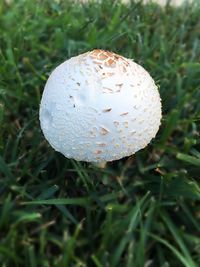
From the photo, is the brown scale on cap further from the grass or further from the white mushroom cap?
the grass

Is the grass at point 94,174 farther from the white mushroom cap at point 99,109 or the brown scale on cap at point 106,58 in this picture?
the brown scale on cap at point 106,58

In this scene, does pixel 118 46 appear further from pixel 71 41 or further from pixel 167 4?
pixel 167 4

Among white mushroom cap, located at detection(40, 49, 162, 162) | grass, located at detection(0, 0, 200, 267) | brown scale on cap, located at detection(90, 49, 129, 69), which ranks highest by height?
brown scale on cap, located at detection(90, 49, 129, 69)

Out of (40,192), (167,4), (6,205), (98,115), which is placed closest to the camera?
(98,115)

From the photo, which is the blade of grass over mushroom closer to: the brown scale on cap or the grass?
the grass

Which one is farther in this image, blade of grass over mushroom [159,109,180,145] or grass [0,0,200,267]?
blade of grass over mushroom [159,109,180,145]

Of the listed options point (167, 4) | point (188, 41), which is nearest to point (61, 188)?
point (188, 41)

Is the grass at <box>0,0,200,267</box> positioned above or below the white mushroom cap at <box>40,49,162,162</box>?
below

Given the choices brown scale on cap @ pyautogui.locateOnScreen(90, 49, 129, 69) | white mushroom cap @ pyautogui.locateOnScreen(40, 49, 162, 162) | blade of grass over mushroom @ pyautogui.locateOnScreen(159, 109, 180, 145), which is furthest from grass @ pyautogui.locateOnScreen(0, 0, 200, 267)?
brown scale on cap @ pyautogui.locateOnScreen(90, 49, 129, 69)
